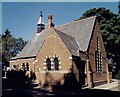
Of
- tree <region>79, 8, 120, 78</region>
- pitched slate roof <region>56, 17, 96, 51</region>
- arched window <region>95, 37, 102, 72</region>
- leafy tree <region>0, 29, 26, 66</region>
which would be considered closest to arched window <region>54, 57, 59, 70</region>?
pitched slate roof <region>56, 17, 96, 51</region>

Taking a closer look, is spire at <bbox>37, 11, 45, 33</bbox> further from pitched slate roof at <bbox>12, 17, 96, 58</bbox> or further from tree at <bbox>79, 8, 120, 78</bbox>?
tree at <bbox>79, 8, 120, 78</bbox>

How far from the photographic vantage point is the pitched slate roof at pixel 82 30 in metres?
29.2

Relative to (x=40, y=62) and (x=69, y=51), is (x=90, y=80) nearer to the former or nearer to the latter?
(x=69, y=51)

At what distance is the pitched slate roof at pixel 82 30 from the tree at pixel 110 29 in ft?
36.6

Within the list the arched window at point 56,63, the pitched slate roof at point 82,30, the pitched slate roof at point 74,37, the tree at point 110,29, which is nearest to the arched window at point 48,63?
the arched window at point 56,63

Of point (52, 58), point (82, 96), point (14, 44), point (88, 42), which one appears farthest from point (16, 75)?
point (14, 44)

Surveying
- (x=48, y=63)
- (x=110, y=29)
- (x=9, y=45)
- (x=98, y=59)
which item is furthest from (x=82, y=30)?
(x=9, y=45)

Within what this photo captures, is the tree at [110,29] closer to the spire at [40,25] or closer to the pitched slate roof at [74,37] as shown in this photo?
the spire at [40,25]

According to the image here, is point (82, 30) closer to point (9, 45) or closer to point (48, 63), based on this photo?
point (48, 63)

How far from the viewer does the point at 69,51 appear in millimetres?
24797

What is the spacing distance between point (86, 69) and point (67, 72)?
12.6ft

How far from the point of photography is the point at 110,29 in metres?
43.2

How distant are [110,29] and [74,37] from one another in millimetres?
14824

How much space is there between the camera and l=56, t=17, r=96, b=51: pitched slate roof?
1148 inches
